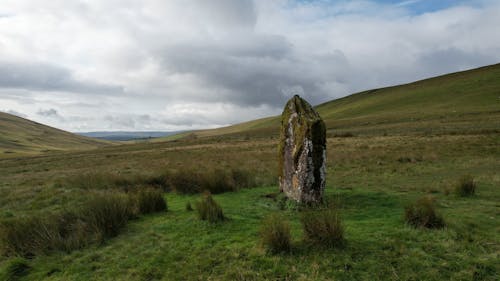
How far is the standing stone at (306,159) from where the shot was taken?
10.7m

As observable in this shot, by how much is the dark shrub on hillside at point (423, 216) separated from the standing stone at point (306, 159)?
3222 mm

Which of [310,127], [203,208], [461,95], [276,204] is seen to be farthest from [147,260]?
[461,95]

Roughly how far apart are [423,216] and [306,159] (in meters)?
3.99

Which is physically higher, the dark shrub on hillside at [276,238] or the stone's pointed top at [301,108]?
the stone's pointed top at [301,108]

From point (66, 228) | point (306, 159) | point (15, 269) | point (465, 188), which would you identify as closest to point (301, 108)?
point (306, 159)

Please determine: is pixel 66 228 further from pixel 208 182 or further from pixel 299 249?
pixel 208 182

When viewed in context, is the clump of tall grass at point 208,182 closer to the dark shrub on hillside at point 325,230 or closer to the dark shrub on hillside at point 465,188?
the dark shrub on hillside at point 325,230

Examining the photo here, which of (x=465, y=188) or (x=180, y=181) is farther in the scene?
(x=180, y=181)

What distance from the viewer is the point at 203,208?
9.05 meters

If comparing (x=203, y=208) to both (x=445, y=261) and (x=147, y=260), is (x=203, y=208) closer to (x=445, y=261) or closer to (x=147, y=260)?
(x=147, y=260)

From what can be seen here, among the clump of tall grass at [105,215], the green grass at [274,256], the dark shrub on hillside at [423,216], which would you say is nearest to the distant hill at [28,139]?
the clump of tall grass at [105,215]

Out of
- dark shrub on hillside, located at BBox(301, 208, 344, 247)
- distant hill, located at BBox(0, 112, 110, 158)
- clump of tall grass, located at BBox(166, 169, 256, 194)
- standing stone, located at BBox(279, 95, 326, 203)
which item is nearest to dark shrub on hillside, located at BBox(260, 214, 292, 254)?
dark shrub on hillside, located at BBox(301, 208, 344, 247)

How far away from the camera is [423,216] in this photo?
786 cm

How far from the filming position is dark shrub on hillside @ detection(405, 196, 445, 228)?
7.75 meters
